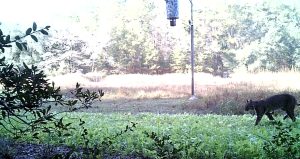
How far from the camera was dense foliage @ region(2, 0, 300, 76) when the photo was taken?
54.6 ft

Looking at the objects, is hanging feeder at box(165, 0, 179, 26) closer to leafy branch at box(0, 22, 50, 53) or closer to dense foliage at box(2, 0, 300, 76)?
leafy branch at box(0, 22, 50, 53)

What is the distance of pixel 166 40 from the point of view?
19609 millimetres

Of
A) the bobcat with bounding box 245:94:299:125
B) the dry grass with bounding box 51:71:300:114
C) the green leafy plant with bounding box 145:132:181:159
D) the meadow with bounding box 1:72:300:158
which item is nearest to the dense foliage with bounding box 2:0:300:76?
the dry grass with bounding box 51:71:300:114

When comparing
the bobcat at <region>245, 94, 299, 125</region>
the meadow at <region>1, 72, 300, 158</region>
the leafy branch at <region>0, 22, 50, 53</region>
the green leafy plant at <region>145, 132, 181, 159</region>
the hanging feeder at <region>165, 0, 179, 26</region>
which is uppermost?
the hanging feeder at <region>165, 0, 179, 26</region>

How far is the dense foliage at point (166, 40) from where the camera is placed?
16656 millimetres

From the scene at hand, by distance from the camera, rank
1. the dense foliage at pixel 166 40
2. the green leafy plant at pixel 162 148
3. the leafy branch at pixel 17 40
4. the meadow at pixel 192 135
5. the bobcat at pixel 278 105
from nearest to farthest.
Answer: the leafy branch at pixel 17 40 < the green leafy plant at pixel 162 148 < the meadow at pixel 192 135 < the bobcat at pixel 278 105 < the dense foliage at pixel 166 40

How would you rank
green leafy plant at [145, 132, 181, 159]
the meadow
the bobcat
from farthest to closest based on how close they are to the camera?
the bobcat < the meadow < green leafy plant at [145, 132, 181, 159]

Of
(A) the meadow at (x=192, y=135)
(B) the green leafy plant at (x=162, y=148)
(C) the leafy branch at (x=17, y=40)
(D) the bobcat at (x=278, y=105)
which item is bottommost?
(A) the meadow at (x=192, y=135)

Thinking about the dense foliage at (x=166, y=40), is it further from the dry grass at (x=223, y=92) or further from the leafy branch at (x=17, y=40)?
the leafy branch at (x=17, y=40)

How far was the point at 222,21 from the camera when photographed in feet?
60.3

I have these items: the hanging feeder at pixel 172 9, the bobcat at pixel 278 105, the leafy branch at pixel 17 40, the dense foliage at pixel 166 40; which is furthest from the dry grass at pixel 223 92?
the leafy branch at pixel 17 40

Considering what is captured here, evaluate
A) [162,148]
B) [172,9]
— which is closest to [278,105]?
[172,9]

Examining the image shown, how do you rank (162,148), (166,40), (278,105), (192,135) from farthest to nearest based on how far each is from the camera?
(166,40), (278,105), (192,135), (162,148)

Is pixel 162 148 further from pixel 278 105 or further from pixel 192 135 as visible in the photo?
pixel 278 105
